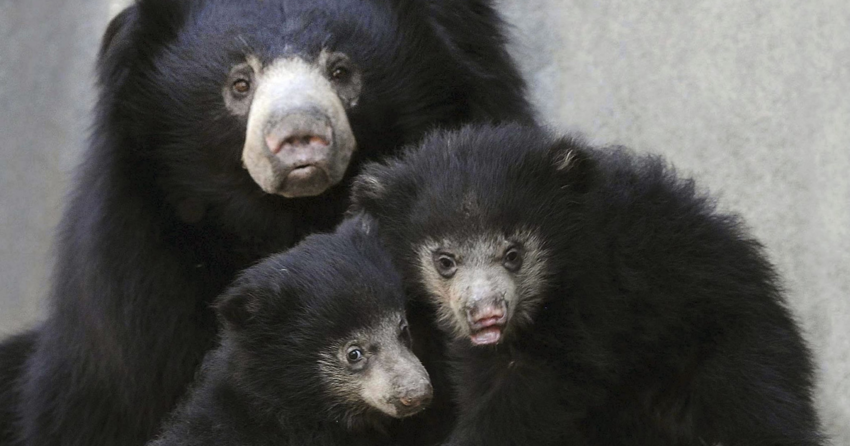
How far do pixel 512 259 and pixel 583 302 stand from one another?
0.27 metres

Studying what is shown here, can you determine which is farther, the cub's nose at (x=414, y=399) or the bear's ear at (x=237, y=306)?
the bear's ear at (x=237, y=306)

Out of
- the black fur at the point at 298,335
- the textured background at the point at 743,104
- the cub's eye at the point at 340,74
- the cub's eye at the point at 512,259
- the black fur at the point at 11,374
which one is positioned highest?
the textured background at the point at 743,104

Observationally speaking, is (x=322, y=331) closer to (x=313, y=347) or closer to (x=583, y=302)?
(x=313, y=347)

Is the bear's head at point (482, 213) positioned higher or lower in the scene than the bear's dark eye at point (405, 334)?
higher

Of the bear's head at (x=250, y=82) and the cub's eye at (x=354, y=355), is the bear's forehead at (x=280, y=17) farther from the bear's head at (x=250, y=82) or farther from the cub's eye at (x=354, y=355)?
the cub's eye at (x=354, y=355)

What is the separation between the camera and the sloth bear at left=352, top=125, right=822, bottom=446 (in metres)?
4.03

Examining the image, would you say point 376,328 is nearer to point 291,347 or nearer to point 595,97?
point 291,347

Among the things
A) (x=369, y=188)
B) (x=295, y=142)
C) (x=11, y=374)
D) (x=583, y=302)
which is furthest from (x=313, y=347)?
(x=11, y=374)

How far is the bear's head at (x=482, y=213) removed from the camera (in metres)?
4.02

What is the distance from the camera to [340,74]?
4.71m

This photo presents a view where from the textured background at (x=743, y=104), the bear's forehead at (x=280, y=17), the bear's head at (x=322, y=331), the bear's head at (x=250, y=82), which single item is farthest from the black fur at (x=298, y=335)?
the textured background at (x=743, y=104)

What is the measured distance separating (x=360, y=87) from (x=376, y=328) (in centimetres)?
102

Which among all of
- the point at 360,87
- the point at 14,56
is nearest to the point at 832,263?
the point at 360,87

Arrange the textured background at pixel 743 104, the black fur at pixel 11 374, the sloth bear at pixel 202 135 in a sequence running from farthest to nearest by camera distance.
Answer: the black fur at pixel 11 374
the textured background at pixel 743 104
the sloth bear at pixel 202 135
